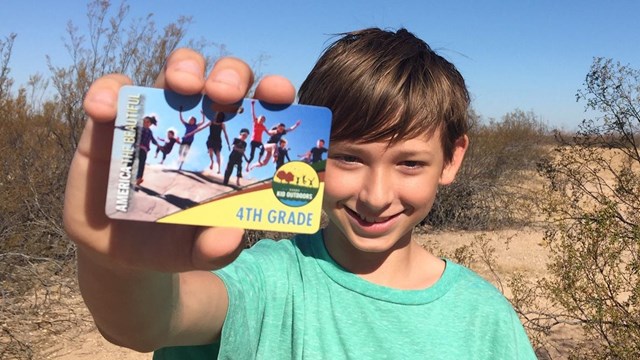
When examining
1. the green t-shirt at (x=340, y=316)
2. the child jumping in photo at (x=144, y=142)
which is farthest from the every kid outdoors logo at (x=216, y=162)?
the green t-shirt at (x=340, y=316)

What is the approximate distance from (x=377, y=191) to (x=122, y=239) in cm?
54

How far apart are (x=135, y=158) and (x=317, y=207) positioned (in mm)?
252

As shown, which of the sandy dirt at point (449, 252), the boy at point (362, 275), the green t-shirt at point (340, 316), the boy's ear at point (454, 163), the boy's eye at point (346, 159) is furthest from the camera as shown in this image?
the sandy dirt at point (449, 252)

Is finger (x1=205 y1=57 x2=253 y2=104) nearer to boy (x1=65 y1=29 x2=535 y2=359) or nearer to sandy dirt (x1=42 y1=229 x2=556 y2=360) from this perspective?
boy (x1=65 y1=29 x2=535 y2=359)

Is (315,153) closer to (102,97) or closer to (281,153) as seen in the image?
(281,153)

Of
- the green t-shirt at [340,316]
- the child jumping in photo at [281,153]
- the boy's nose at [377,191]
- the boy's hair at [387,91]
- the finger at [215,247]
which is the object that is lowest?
the green t-shirt at [340,316]

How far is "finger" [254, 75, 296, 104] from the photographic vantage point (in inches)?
28.7

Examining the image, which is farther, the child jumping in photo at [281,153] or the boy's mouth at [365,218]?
the boy's mouth at [365,218]

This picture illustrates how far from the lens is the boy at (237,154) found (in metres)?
0.76

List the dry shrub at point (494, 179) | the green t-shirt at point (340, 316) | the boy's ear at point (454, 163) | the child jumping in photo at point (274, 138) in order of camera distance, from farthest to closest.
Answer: the dry shrub at point (494, 179) → the boy's ear at point (454, 163) → the green t-shirt at point (340, 316) → the child jumping in photo at point (274, 138)

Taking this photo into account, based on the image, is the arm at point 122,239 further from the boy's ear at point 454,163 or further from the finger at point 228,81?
the boy's ear at point 454,163

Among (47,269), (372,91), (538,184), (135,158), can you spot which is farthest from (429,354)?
(538,184)

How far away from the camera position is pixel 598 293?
3010 millimetres

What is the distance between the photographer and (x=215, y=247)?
2.28 ft
